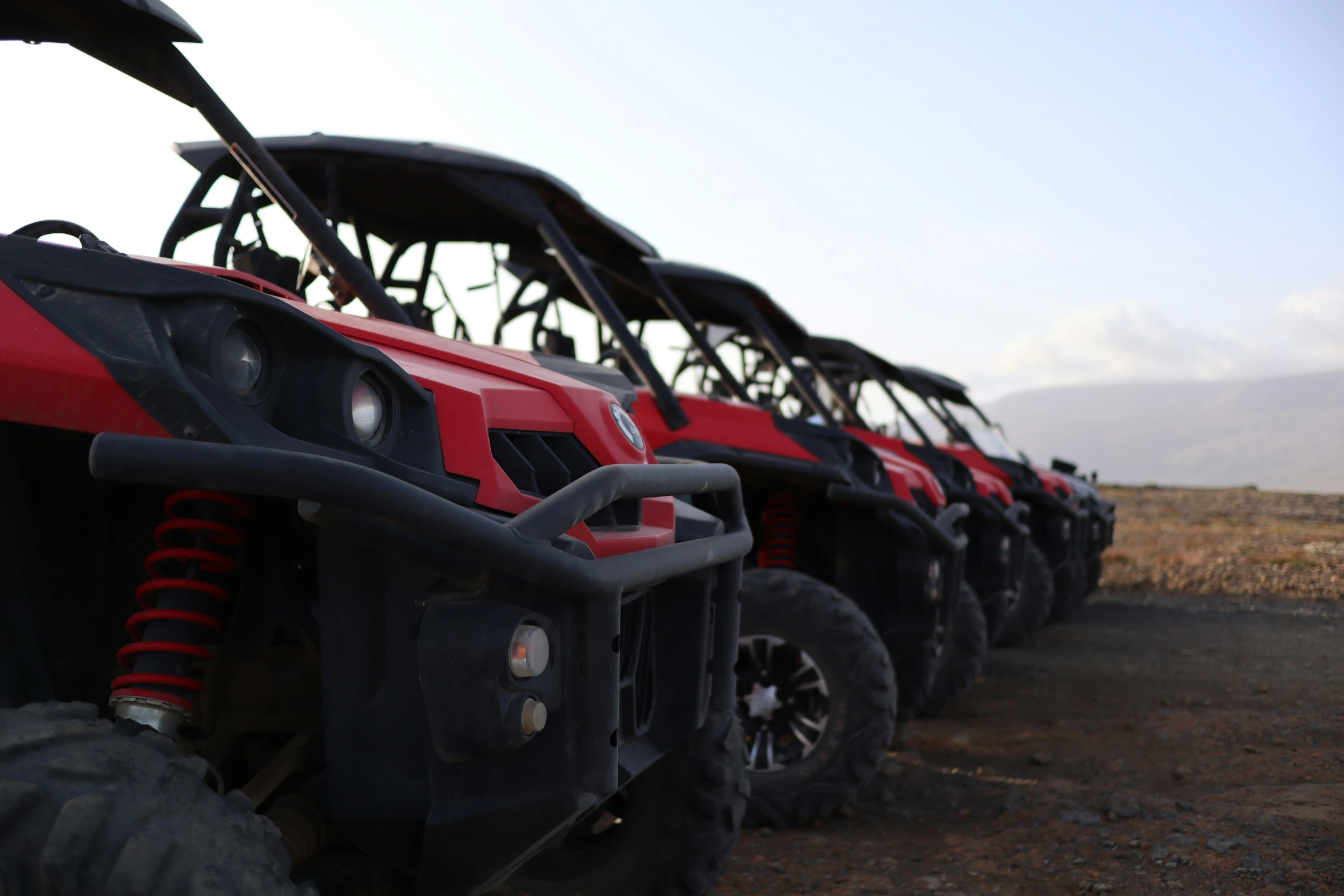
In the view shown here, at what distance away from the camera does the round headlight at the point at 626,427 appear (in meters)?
2.35

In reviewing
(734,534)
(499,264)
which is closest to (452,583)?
(734,534)

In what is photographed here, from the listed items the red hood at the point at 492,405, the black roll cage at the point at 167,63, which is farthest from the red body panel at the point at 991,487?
the red hood at the point at 492,405

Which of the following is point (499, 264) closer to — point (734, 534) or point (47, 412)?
point (734, 534)

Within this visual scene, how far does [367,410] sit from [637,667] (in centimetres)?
79

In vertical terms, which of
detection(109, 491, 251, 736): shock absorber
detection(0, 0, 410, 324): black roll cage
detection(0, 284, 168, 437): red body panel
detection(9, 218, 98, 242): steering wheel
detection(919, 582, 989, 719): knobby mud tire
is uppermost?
detection(0, 0, 410, 324): black roll cage

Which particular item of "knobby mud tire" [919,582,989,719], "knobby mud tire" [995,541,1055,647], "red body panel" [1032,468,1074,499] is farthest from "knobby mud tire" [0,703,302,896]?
"red body panel" [1032,468,1074,499]

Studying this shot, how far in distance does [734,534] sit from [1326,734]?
A: 349 centimetres

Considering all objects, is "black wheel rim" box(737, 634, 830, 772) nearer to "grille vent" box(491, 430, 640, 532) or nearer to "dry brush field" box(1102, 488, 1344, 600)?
"grille vent" box(491, 430, 640, 532)

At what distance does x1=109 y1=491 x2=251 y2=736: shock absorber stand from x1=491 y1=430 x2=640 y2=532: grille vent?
424 mm

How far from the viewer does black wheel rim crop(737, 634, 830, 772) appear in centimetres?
399

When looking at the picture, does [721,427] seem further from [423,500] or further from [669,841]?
[423,500]

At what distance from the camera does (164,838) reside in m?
1.38

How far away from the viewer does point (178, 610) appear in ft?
5.72

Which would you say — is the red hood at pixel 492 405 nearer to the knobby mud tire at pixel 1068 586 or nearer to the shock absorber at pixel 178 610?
the shock absorber at pixel 178 610
